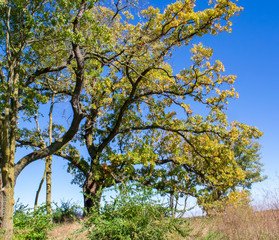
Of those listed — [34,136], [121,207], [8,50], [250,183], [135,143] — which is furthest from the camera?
[250,183]

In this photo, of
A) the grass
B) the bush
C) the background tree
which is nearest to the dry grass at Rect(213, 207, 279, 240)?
the grass

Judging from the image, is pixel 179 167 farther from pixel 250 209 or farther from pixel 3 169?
pixel 3 169

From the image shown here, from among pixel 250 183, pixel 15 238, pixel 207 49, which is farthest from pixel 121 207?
pixel 250 183

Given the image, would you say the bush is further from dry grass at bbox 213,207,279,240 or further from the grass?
dry grass at bbox 213,207,279,240

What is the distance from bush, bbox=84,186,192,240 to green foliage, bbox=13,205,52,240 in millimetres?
1602

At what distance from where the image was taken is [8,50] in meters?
8.65

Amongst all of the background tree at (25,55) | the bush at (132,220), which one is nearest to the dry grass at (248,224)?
the bush at (132,220)

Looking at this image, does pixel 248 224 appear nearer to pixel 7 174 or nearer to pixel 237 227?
pixel 237 227

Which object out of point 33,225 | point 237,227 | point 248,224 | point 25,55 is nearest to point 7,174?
point 33,225

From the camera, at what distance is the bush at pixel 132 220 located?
492 centimetres

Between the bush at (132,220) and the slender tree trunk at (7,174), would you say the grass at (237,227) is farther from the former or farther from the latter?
the slender tree trunk at (7,174)

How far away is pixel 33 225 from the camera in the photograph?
20.7 feet

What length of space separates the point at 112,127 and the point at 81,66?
552cm

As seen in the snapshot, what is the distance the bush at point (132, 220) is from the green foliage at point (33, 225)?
1.60 m
